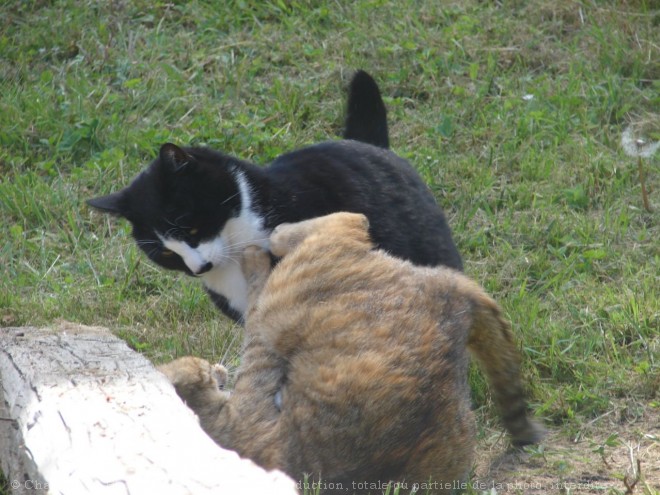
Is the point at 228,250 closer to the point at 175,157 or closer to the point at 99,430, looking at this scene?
the point at 175,157

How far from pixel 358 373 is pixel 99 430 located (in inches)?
35.1

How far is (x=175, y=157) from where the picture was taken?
4391 mm

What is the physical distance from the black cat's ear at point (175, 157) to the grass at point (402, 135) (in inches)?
35.2

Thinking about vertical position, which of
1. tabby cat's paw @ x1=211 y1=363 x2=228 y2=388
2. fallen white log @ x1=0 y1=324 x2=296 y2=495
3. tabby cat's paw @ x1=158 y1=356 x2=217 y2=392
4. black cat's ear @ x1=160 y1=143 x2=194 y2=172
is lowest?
tabby cat's paw @ x1=211 y1=363 x2=228 y2=388

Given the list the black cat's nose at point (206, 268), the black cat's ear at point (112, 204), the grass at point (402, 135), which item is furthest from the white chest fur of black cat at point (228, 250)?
the grass at point (402, 135)

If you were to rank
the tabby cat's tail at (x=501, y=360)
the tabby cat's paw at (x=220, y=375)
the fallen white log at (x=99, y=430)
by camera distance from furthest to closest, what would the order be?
the tabby cat's paw at (x=220, y=375)
the tabby cat's tail at (x=501, y=360)
the fallen white log at (x=99, y=430)

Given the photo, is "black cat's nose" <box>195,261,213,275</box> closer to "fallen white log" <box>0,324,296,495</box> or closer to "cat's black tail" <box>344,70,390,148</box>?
"fallen white log" <box>0,324,296,495</box>

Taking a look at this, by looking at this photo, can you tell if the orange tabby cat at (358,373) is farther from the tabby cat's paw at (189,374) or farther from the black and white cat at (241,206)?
the black and white cat at (241,206)

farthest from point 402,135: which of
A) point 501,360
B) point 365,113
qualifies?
point 501,360

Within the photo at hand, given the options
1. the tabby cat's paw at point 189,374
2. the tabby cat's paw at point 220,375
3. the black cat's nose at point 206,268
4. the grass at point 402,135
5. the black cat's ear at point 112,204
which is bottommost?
the grass at point 402,135

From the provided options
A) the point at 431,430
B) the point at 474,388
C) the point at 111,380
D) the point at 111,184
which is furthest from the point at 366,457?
the point at 111,184

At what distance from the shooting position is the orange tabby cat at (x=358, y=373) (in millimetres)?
3088

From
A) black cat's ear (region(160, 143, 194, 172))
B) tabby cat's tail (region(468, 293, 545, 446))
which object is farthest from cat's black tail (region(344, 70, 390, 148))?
tabby cat's tail (region(468, 293, 545, 446))

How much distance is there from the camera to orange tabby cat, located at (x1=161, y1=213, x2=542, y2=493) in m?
3.09
